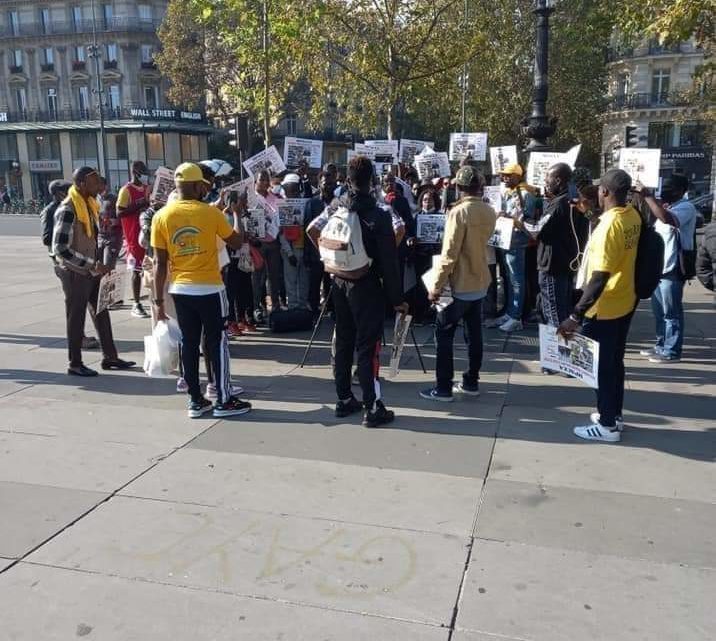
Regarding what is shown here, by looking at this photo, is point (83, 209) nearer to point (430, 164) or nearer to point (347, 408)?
point (347, 408)

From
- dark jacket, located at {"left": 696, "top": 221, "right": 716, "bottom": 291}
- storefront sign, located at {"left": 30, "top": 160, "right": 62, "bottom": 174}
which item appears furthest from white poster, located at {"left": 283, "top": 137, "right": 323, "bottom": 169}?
storefront sign, located at {"left": 30, "top": 160, "right": 62, "bottom": 174}

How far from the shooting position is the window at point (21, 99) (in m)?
58.7

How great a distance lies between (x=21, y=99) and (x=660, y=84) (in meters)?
51.4

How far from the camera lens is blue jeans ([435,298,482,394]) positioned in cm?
574

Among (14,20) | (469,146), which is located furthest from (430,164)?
(14,20)

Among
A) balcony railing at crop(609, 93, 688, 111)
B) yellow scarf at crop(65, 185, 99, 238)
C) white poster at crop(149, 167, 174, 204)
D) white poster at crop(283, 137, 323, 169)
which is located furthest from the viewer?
balcony railing at crop(609, 93, 688, 111)

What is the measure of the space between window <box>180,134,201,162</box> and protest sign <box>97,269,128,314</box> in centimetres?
5131

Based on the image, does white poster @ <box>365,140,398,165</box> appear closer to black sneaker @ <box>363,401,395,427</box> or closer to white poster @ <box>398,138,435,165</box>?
white poster @ <box>398,138,435,165</box>

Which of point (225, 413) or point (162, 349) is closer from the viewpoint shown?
point (225, 413)

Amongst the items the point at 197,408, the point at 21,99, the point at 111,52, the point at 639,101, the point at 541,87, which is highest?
the point at 111,52

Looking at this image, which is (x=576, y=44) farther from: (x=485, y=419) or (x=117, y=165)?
(x=117, y=165)

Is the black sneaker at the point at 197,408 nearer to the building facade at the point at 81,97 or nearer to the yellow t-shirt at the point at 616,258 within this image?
the yellow t-shirt at the point at 616,258

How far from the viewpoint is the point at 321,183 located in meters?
8.95

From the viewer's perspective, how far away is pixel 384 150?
11.4 metres
